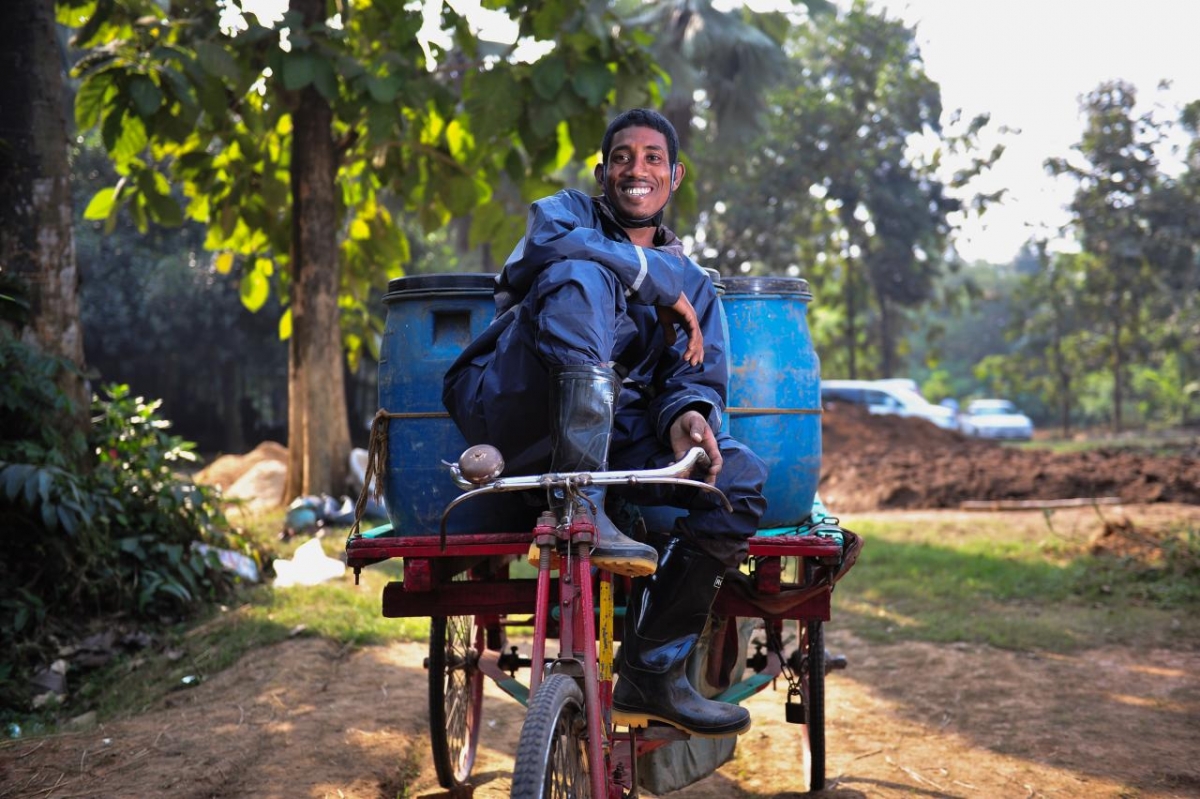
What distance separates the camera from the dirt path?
3783mm

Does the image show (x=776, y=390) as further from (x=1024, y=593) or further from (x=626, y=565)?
(x=1024, y=593)

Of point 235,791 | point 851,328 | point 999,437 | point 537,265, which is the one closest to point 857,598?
point 235,791

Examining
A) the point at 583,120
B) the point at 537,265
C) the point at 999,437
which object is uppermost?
the point at 583,120

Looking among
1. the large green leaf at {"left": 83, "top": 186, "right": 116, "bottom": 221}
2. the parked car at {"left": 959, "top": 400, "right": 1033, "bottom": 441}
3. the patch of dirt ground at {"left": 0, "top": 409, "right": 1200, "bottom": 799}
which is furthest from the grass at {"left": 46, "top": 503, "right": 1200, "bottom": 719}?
the parked car at {"left": 959, "top": 400, "right": 1033, "bottom": 441}

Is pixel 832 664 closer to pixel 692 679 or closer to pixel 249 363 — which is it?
pixel 692 679

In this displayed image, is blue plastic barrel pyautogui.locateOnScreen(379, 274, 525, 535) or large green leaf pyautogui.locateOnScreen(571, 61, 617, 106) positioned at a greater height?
large green leaf pyautogui.locateOnScreen(571, 61, 617, 106)

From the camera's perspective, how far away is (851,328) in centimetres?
2733

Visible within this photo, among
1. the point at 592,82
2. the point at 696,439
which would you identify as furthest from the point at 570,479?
the point at 592,82

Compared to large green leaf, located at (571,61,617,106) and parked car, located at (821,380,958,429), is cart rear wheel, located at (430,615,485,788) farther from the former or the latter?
parked car, located at (821,380,958,429)

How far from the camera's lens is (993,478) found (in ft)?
39.7

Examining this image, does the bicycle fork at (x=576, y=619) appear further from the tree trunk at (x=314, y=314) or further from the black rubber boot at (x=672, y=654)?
the tree trunk at (x=314, y=314)

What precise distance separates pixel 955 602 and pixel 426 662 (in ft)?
14.6

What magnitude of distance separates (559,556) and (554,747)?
413 millimetres

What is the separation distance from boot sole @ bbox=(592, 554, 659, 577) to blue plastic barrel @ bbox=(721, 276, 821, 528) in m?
1.27
